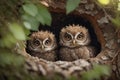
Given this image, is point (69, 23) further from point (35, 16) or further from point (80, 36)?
point (35, 16)

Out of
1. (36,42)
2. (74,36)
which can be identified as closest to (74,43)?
(74,36)

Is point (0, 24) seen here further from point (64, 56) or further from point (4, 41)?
point (64, 56)

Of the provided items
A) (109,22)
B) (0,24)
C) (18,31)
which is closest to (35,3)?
(0,24)

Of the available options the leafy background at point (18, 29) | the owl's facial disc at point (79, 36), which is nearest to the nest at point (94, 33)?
the owl's facial disc at point (79, 36)

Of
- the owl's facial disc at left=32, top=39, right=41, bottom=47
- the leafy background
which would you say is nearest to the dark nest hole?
the owl's facial disc at left=32, top=39, right=41, bottom=47

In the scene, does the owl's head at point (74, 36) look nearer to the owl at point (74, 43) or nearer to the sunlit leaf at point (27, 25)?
the owl at point (74, 43)

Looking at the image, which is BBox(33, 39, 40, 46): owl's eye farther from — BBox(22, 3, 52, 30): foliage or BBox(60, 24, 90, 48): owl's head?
BBox(22, 3, 52, 30): foliage

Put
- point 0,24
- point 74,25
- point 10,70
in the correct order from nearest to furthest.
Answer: point 10,70
point 0,24
point 74,25
